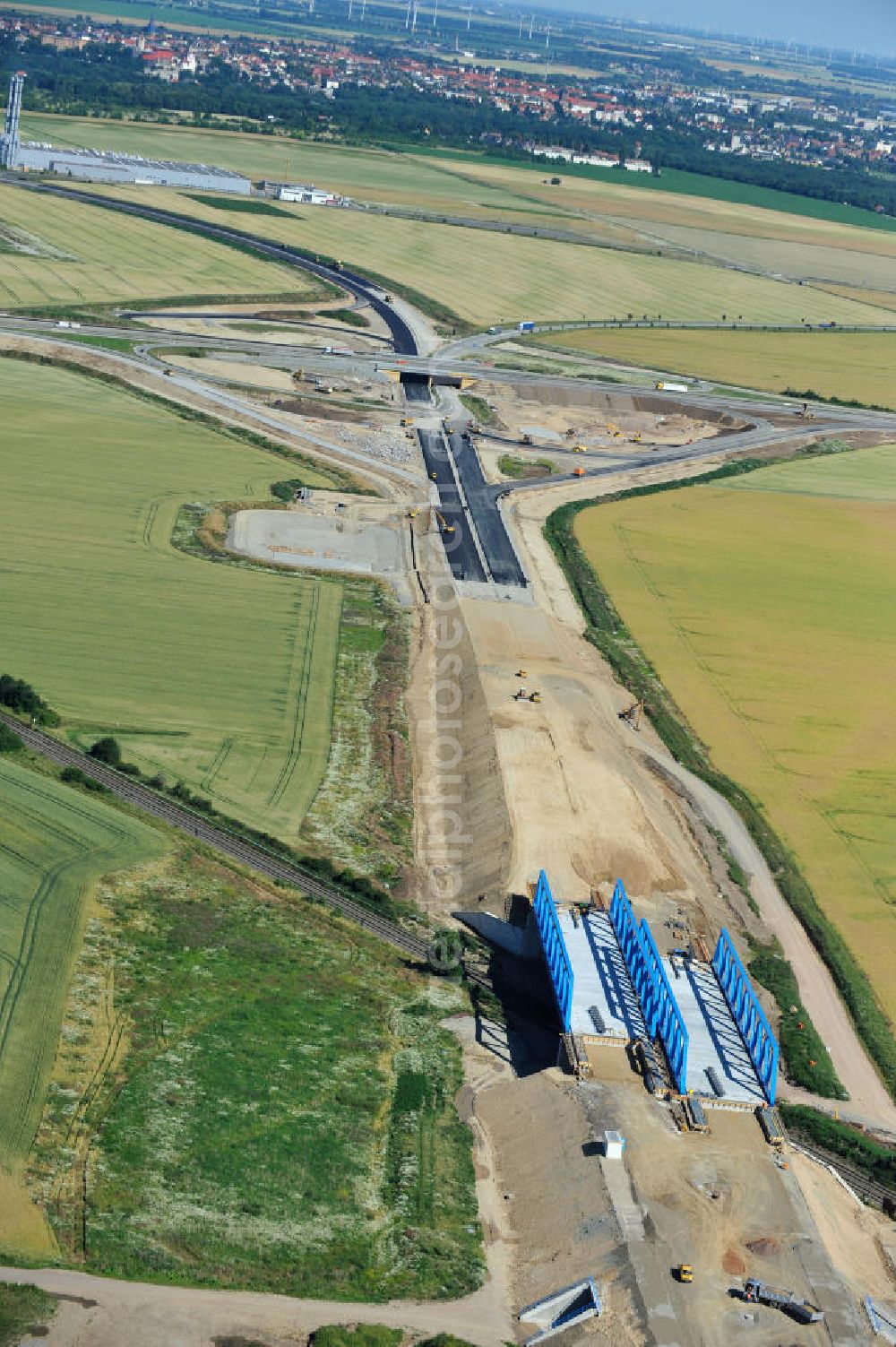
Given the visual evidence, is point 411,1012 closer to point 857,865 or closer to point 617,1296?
point 617,1296

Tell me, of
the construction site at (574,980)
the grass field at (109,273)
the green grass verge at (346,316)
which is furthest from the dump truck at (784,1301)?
the green grass verge at (346,316)

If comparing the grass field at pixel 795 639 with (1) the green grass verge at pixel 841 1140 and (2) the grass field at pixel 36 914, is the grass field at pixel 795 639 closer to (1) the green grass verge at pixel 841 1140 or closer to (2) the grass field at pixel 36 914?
(1) the green grass verge at pixel 841 1140

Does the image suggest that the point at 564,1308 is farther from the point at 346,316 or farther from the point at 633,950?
the point at 346,316

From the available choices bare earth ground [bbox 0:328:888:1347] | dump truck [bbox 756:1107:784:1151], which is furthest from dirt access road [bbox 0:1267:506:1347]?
dump truck [bbox 756:1107:784:1151]

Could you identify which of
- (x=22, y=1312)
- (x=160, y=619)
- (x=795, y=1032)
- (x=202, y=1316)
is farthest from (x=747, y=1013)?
(x=160, y=619)

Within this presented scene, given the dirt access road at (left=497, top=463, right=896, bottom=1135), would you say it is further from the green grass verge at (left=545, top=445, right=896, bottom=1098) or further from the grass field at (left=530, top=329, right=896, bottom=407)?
the grass field at (left=530, top=329, right=896, bottom=407)
